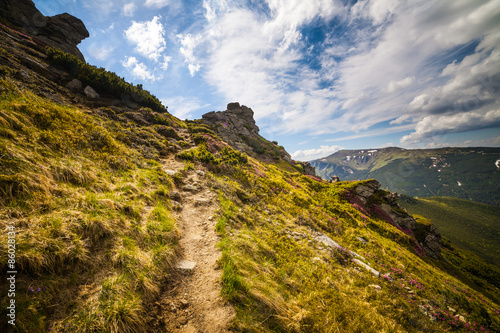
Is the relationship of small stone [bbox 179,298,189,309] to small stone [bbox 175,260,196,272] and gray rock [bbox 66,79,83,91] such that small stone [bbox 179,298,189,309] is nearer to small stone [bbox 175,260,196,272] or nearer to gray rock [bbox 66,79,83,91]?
small stone [bbox 175,260,196,272]

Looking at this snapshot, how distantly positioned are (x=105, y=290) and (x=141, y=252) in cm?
176

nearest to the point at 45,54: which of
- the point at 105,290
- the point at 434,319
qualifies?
the point at 105,290

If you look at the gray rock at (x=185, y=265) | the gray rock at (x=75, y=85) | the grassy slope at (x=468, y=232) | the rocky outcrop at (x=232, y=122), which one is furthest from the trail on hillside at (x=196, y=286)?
the grassy slope at (x=468, y=232)

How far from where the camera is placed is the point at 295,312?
6.09 m

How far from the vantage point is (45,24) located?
3494cm

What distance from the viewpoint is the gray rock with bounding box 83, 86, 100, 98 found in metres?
23.6

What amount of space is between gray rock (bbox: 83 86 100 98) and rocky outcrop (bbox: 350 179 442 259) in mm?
41958

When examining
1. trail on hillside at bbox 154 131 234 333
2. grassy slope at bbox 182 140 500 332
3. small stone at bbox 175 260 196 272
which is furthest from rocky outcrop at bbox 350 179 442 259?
small stone at bbox 175 260 196 272

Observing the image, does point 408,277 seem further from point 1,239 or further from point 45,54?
point 45,54

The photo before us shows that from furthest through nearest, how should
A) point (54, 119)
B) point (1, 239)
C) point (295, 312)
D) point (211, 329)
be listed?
1. point (54, 119)
2. point (295, 312)
3. point (211, 329)
4. point (1, 239)

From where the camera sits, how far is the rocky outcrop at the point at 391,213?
85.1 feet

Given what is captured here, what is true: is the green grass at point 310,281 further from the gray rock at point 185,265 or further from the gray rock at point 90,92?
the gray rock at point 90,92

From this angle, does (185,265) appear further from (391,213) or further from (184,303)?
(391,213)

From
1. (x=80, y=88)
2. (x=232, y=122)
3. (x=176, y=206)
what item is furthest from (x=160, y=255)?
(x=232, y=122)
